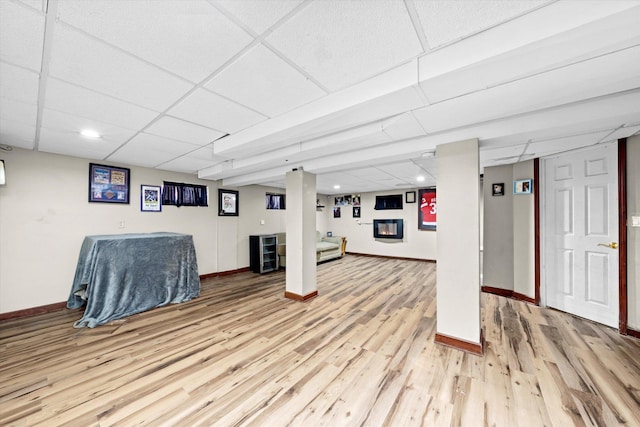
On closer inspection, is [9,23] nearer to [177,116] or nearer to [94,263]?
[177,116]

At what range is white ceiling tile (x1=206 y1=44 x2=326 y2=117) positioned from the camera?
58.8 inches

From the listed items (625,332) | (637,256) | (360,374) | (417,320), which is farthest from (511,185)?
(360,374)

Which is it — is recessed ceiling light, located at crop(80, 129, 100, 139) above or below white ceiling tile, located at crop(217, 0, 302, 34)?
below

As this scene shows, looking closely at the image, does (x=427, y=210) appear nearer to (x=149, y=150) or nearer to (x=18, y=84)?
(x=149, y=150)

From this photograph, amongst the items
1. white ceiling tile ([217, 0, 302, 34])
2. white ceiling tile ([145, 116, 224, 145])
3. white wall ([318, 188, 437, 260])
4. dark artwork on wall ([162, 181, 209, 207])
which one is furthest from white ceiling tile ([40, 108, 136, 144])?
white wall ([318, 188, 437, 260])

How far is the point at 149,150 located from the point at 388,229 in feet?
21.7

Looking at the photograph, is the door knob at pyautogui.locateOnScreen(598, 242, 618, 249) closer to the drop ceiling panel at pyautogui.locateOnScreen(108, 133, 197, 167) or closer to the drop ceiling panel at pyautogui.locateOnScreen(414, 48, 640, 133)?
the drop ceiling panel at pyautogui.locateOnScreen(414, 48, 640, 133)

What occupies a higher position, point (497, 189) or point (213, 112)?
point (213, 112)

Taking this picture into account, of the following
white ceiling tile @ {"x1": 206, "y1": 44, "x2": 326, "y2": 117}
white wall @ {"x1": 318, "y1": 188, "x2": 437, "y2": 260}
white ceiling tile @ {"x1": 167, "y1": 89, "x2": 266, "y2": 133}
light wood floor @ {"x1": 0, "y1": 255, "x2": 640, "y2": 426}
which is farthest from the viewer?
white wall @ {"x1": 318, "y1": 188, "x2": 437, "y2": 260}

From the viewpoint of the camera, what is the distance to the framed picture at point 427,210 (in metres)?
6.94

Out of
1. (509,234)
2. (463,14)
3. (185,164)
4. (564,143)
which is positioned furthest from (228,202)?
(564,143)

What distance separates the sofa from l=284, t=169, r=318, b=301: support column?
83.2 inches

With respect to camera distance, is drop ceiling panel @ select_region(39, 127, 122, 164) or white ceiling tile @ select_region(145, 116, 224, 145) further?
drop ceiling panel @ select_region(39, 127, 122, 164)

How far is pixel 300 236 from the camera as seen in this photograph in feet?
12.9
